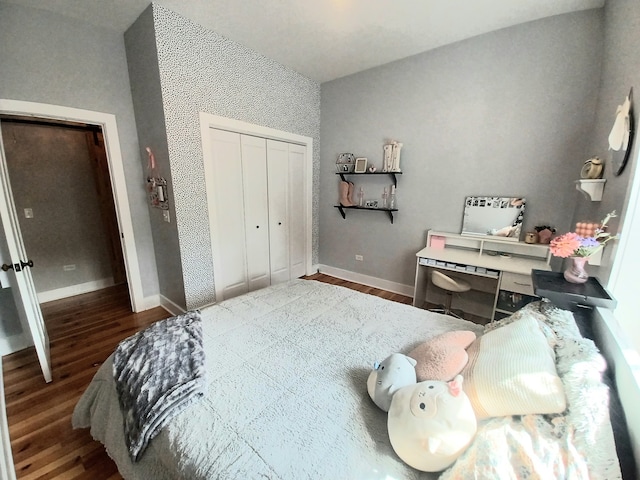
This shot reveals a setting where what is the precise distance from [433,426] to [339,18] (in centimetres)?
287

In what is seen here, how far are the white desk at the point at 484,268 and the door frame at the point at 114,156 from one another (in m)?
3.06

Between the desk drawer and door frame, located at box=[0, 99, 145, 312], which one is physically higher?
door frame, located at box=[0, 99, 145, 312]

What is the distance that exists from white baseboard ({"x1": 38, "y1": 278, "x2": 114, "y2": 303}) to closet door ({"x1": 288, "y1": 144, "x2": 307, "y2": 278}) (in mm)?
2555

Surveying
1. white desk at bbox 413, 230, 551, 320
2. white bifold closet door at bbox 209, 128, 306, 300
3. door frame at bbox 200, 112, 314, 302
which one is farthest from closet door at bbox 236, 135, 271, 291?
white desk at bbox 413, 230, 551, 320

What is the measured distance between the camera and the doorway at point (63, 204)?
285 cm

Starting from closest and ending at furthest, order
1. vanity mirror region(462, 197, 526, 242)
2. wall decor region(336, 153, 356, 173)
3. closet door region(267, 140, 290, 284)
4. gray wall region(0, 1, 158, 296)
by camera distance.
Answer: gray wall region(0, 1, 158, 296)
vanity mirror region(462, 197, 526, 242)
closet door region(267, 140, 290, 284)
wall decor region(336, 153, 356, 173)

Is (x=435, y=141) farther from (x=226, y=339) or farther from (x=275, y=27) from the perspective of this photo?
(x=226, y=339)

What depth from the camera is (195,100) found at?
2363 mm

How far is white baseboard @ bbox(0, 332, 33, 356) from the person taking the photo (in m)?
2.12

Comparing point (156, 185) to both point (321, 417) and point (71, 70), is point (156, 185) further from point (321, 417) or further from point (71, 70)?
point (321, 417)

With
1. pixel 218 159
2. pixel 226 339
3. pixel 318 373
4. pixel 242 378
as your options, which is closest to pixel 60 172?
pixel 218 159

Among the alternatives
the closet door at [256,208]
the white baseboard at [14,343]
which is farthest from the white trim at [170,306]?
the white baseboard at [14,343]

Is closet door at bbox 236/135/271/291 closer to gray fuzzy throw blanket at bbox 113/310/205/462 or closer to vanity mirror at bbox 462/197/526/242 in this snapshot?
gray fuzzy throw blanket at bbox 113/310/205/462

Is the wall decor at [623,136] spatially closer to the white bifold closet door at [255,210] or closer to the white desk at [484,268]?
the white desk at [484,268]
